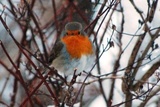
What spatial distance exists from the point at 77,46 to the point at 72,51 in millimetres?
51

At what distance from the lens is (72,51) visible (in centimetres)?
299

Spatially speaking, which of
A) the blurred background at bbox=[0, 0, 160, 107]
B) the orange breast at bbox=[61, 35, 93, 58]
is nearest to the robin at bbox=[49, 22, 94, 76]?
the orange breast at bbox=[61, 35, 93, 58]

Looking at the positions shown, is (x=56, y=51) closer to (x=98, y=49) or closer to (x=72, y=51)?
(x=72, y=51)

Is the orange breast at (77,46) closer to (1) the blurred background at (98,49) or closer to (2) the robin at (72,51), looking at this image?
(2) the robin at (72,51)

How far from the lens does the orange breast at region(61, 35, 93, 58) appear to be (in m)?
2.97

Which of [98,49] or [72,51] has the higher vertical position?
[98,49]

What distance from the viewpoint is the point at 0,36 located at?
4.88 meters

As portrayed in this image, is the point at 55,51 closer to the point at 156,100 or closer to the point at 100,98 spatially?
the point at 156,100

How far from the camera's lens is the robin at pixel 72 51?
9.67ft

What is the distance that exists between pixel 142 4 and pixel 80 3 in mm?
915

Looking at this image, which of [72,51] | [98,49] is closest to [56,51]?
[72,51]

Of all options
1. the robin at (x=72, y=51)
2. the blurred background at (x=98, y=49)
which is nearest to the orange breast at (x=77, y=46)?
the robin at (x=72, y=51)

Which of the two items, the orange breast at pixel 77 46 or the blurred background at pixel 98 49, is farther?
the blurred background at pixel 98 49

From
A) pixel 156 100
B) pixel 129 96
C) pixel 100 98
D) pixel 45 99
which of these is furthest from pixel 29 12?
pixel 100 98
